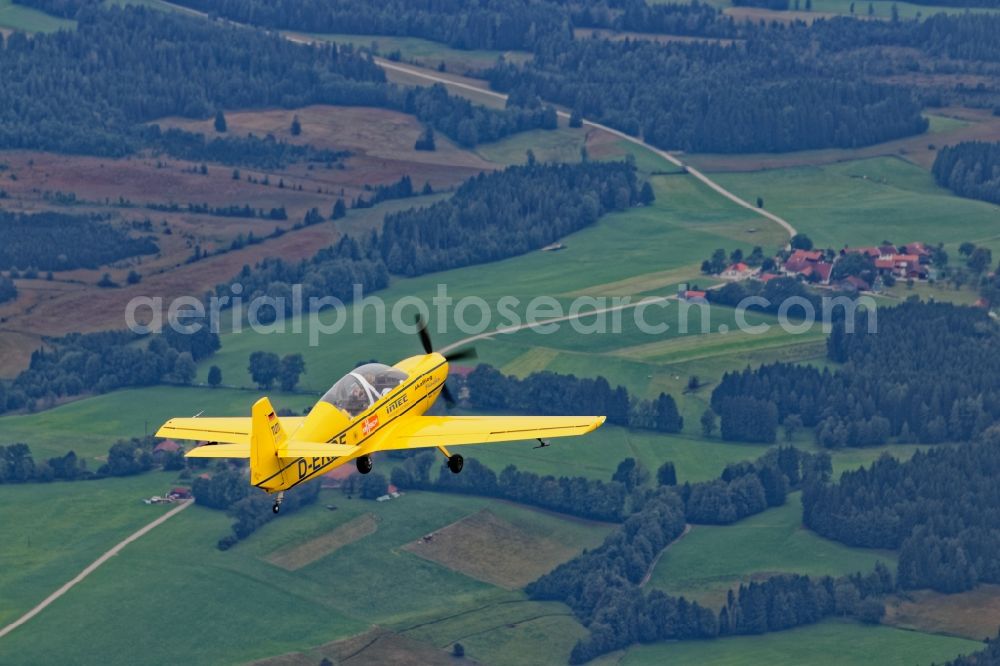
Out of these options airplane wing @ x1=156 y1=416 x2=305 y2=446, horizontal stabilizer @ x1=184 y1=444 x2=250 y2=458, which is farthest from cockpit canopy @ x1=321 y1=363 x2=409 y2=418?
horizontal stabilizer @ x1=184 y1=444 x2=250 y2=458

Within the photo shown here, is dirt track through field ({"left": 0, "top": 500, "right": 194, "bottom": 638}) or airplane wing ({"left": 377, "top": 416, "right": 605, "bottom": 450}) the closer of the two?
airplane wing ({"left": 377, "top": 416, "right": 605, "bottom": 450})

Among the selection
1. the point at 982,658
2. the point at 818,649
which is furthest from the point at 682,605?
the point at 982,658

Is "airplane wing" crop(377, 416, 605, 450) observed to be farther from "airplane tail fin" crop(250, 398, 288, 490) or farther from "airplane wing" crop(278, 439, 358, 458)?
"airplane tail fin" crop(250, 398, 288, 490)

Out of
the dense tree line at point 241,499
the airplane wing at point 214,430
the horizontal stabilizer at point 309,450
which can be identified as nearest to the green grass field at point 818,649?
the dense tree line at point 241,499

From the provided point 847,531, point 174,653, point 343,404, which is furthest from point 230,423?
point 847,531

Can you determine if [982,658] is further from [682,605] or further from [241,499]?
[241,499]
